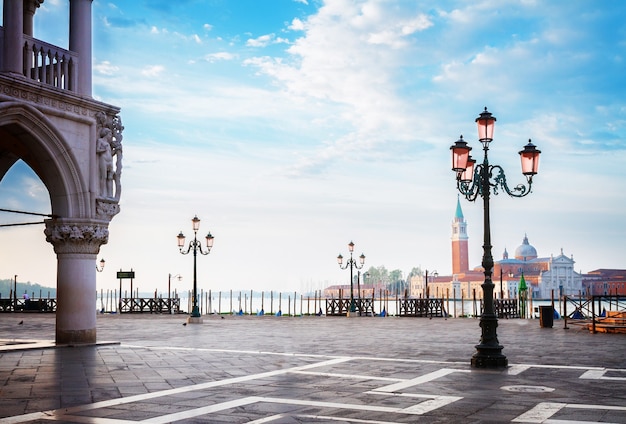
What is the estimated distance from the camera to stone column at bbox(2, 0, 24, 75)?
43.5 feet

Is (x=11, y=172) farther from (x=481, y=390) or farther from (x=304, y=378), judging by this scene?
(x=481, y=390)

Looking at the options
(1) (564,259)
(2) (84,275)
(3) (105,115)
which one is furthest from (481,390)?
(1) (564,259)

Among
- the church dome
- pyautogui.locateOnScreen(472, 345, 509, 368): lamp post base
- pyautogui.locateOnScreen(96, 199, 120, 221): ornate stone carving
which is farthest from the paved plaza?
the church dome

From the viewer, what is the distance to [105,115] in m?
15.4

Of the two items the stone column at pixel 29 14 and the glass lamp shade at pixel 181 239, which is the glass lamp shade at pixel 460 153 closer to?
the stone column at pixel 29 14

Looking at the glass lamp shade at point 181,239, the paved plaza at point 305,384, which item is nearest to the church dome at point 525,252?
the glass lamp shade at point 181,239

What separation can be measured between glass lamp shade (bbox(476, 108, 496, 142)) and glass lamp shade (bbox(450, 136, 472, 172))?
345 millimetres

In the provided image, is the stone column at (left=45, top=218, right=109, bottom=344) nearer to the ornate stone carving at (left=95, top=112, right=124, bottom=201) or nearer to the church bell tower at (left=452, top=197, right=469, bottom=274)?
the ornate stone carving at (left=95, top=112, right=124, bottom=201)

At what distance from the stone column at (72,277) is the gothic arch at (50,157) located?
11.6 inches

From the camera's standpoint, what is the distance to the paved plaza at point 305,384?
7.23m

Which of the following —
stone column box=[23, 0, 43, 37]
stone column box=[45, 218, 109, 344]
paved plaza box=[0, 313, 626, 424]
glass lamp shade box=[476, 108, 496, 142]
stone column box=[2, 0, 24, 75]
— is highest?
stone column box=[23, 0, 43, 37]

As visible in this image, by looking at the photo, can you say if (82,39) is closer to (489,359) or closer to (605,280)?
(489,359)

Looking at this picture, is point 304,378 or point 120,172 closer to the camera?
point 304,378

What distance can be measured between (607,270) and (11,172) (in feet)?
572
